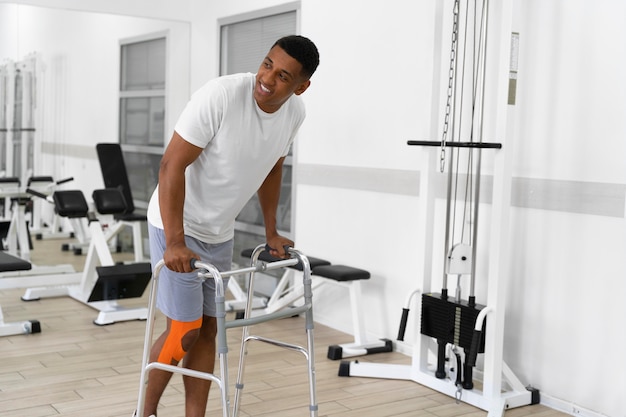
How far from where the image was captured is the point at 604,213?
3090 millimetres

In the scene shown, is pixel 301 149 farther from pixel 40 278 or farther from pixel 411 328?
pixel 40 278

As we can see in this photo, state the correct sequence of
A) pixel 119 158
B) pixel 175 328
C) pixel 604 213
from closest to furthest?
pixel 175 328
pixel 604 213
pixel 119 158

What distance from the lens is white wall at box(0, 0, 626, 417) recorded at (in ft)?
10.2

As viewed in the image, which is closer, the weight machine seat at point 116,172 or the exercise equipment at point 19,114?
the exercise equipment at point 19,114

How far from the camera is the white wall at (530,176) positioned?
310 cm

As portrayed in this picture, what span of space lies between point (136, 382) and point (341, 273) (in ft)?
3.91

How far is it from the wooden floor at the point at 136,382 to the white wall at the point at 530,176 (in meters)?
0.29

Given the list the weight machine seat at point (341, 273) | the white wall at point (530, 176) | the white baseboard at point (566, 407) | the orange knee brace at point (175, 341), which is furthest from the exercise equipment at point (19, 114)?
the white baseboard at point (566, 407)

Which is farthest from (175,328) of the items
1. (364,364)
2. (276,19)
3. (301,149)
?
(276,19)

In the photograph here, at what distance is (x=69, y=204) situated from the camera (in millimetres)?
4832

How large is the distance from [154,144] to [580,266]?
369 cm

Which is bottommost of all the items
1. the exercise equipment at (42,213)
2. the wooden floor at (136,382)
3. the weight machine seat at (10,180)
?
the wooden floor at (136,382)

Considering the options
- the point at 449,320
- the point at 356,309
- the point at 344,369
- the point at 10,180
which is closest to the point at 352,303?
the point at 356,309

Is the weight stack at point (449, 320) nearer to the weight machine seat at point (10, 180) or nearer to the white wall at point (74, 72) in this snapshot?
the white wall at point (74, 72)
